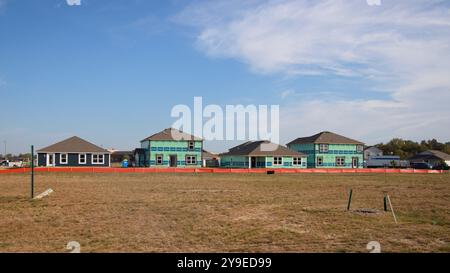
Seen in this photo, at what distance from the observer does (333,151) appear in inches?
2758

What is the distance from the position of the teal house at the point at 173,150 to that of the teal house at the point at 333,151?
60.6ft

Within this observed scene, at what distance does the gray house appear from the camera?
56.4 metres

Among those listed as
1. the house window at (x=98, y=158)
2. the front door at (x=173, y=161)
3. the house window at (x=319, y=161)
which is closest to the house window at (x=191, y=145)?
the front door at (x=173, y=161)

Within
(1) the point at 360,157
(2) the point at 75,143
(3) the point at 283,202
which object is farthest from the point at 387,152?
(3) the point at 283,202

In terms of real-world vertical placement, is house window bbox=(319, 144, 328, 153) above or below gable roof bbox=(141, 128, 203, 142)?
below

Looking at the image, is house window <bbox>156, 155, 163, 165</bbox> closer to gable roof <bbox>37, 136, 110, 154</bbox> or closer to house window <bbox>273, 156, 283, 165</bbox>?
gable roof <bbox>37, 136, 110, 154</bbox>

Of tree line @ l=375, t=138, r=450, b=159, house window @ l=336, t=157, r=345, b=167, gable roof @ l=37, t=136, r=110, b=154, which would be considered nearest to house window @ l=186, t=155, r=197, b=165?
gable roof @ l=37, t=136, r=110, b=154

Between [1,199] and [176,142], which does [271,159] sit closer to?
[176,142]

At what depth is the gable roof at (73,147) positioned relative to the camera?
56.6 metres

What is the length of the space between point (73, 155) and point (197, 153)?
17.9m

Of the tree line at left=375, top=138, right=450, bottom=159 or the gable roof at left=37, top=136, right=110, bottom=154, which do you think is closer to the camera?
the gable roof at left=37, top=136, right=110, bottom=154

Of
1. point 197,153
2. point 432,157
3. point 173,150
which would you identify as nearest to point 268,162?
point 197,153

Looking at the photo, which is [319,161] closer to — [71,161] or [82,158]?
[82,158]
